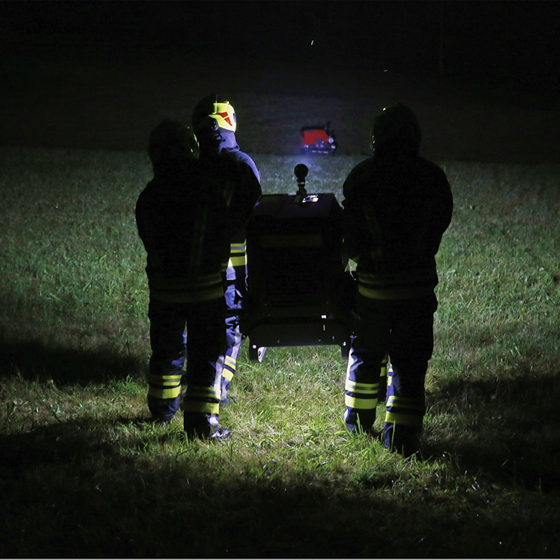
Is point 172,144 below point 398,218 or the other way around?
the other way around

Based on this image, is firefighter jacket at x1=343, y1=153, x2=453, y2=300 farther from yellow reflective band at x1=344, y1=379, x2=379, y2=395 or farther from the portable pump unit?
yellow reflective band at x1=344, y1=379, x2=379, y2=395

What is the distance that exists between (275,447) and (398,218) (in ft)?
5.00

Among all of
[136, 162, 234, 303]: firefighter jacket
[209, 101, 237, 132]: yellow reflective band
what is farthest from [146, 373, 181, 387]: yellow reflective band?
[209, 101, 237, 132]: yellow reflective band

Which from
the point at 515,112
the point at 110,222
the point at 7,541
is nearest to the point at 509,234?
the point at 110,222

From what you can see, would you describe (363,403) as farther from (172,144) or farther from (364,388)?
(172,144)

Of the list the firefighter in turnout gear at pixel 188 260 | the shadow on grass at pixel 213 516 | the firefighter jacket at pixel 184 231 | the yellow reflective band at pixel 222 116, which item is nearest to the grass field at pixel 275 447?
the shadow on grass at pixel 213 516

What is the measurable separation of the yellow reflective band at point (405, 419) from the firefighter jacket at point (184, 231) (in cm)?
122

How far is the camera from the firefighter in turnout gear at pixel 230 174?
183 inches

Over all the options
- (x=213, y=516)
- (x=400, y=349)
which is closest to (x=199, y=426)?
(x=213, y=516)

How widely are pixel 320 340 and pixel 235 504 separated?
1007 millimetres

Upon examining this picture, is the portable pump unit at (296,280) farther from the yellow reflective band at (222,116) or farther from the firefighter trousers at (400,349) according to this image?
the yellow reflective band at (222,116)

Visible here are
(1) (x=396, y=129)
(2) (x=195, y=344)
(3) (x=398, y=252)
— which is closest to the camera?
(1) (x=396, y=129)

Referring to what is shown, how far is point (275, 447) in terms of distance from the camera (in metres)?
4.36

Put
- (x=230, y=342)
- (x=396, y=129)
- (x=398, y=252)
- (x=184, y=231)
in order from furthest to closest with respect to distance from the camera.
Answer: (x=230, y=342), (x=184, y=231), (x=398, y=252), (x=396, y=129)
